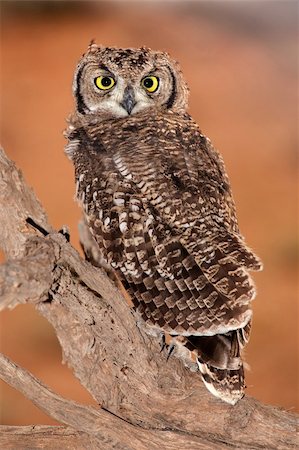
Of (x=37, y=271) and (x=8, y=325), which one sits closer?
(x=37, y=271)

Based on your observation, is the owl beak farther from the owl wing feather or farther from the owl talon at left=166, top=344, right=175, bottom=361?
the owl talon at left=166, top=344, right=175, bottom=361

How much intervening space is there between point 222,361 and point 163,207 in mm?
539

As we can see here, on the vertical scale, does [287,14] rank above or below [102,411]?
above

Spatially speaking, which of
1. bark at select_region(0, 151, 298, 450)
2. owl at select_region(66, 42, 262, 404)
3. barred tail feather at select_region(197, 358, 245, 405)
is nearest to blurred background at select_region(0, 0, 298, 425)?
bark at select_region(0, 151, 298, 450)

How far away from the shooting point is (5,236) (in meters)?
2.21

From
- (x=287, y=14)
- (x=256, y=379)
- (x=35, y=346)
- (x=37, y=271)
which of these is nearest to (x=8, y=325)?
(x=35, y=346)

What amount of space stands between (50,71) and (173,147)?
685 cm

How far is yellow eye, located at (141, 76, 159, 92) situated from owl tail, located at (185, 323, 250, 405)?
1033 mm

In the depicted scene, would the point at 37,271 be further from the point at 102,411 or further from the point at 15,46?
the point at 15,46

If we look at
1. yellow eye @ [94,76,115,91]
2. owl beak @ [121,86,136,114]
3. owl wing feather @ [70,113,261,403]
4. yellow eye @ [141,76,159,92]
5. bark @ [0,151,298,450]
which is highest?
yellow eye @ [141,76,159,92]

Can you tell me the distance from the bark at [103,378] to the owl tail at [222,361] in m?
0.21

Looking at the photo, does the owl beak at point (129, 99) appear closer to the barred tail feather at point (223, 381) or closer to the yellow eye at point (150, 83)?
the yellow eye at point (150, 83)

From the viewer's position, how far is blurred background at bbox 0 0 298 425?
234 inches

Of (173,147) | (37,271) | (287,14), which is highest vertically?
(287,14)
